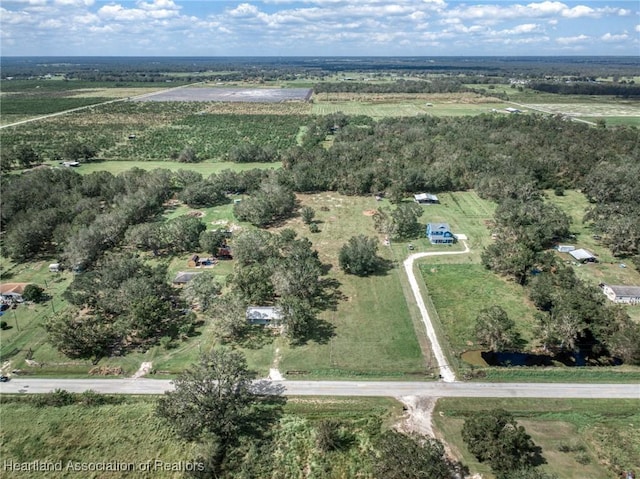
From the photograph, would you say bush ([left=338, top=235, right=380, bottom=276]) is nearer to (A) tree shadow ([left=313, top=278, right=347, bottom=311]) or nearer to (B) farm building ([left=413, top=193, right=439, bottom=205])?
(A) tree shadow ([left=313, top=278, right=347, bottom=311])

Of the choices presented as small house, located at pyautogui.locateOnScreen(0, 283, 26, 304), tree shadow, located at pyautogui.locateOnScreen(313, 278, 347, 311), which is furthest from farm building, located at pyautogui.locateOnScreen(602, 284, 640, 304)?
small house, located at pyautogui.locateOnScreen(0, 283, 26, 304)

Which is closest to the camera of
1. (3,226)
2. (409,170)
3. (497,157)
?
(3,226)

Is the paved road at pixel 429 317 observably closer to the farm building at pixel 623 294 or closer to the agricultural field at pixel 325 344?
the agricultural field at pixel 325 344

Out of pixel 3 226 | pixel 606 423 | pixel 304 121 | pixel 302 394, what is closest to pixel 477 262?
pixel 606 423

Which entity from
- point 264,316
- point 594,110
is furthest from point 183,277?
point 594,110

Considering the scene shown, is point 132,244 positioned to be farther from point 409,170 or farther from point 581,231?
point 581,231

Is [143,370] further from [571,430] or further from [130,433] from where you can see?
[571,430]
